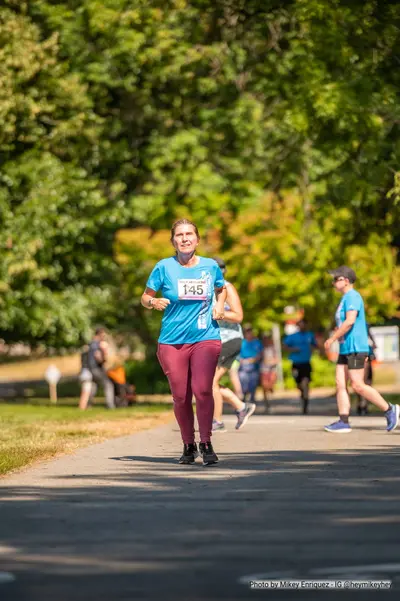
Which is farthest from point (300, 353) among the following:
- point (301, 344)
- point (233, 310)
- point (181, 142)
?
point (233, 310)

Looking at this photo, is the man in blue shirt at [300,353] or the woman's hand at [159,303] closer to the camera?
the woman's hand at [159,303]

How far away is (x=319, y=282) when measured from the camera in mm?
46812

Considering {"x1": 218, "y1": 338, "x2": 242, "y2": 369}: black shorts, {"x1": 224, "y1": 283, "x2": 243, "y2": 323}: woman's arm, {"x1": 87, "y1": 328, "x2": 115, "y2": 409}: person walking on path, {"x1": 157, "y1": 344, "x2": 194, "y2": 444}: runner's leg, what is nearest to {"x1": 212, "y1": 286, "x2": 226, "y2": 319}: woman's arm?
{"x1": 157, "y1": 344, "x2": 194, "y2": 444}: runner's leg

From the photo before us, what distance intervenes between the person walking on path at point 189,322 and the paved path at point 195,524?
59 centimetres

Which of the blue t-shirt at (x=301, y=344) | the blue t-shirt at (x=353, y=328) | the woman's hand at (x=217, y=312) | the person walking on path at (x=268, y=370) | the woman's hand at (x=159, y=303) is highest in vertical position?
the woman's hand at (x=159, y=303)

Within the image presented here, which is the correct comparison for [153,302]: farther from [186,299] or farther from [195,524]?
[195,524]

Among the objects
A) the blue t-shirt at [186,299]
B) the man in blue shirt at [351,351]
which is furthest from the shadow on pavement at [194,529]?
the man in blue shirt at [351,351]

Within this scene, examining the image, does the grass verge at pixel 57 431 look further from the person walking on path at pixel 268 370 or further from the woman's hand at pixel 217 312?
the person walking on path at pixel 268 370

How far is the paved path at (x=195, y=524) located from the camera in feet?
20.5

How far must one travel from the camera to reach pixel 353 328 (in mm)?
16719

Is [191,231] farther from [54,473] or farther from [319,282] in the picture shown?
[319,282]

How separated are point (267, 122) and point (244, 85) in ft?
3.70

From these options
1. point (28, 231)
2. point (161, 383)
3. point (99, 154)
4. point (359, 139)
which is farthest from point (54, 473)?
point (161, 383)

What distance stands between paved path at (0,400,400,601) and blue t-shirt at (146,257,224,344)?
3.38 feet
